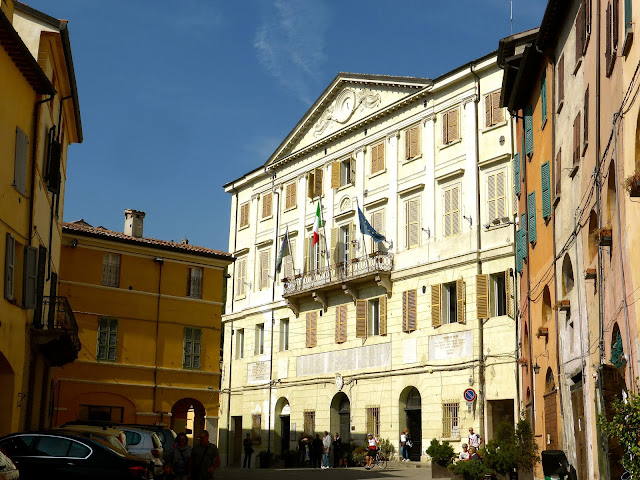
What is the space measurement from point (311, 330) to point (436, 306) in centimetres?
841

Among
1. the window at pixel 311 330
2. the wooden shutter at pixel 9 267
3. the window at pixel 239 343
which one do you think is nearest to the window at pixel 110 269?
the window at pixel 311 330

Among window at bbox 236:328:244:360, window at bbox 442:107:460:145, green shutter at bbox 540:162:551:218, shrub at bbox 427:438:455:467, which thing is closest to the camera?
green shutter at bbox 540:162:551:218

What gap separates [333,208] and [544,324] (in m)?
18.9

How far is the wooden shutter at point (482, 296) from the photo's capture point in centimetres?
3111

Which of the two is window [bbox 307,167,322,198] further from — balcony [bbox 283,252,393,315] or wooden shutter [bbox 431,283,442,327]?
wooden shutter [bbox 431,283,442,327]

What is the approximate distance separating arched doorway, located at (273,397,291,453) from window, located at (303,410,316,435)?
1589 mm

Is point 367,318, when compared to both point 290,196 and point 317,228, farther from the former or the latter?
point 290,196

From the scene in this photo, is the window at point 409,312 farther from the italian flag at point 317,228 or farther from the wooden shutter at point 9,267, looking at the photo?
the wooden shutter at point 9,267

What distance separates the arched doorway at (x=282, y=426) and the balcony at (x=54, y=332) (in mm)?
16391

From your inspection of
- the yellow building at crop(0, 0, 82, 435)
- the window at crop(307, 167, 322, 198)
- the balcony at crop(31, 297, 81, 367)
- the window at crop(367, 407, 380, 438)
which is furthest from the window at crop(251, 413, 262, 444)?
the yellow building at crop(0, 0, 82, 435)

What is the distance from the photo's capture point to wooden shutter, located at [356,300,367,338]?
36688 millimetres

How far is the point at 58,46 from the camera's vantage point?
22484 millimetres

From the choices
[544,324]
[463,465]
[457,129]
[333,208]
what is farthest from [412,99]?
[463,465]

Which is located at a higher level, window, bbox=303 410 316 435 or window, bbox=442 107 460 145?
window, bbox=442 107 460 145
